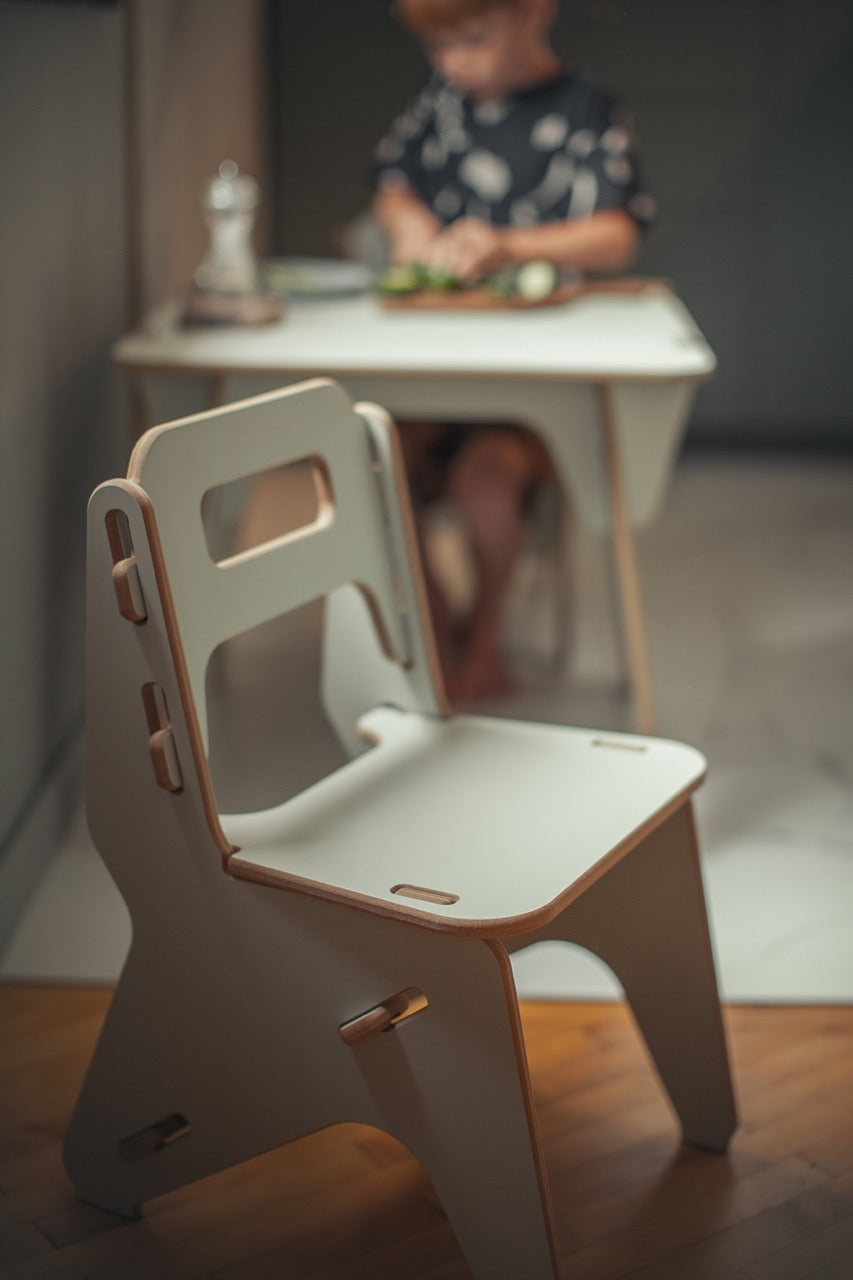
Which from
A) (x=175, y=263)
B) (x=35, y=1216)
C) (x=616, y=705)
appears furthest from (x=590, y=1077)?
(x=175, y=263)

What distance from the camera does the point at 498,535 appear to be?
237 centimetres

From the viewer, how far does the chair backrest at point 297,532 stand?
1.14m

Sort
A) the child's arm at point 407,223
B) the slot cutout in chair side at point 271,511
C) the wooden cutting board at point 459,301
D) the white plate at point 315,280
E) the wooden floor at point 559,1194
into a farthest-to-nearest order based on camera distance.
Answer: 1. the slot cutout in chair side at point 271,511
2. the child's arm at point 407,223
3. the white plate at point 315,280
4. the wooden cutting board at point 459,301
5. the wooden floor at point 559,1194

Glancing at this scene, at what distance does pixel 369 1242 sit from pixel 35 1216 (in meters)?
0.29

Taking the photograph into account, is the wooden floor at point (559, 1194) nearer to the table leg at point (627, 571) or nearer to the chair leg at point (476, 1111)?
the chair leg at point (476, 1111)

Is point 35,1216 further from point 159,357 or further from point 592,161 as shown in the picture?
point 592,161

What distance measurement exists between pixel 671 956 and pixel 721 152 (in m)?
2.98

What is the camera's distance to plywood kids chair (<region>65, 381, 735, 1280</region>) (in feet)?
3.53

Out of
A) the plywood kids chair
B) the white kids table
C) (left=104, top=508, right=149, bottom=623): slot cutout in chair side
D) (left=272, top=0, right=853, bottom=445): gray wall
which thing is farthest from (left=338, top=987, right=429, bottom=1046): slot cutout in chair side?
(left=272, top=0, right=853, bottom=445): gray wall

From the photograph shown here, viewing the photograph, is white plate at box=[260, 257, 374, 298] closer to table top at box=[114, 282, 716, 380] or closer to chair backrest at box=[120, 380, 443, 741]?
table top at box=[114, 282, 716, 380]

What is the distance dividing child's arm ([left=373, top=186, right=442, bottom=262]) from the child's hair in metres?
0.28

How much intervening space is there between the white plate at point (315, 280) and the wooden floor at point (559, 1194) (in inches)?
47.7

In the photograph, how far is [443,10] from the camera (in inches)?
89.0

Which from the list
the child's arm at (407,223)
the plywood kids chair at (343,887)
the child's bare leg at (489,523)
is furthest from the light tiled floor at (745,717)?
the child's arm at (407,223)
